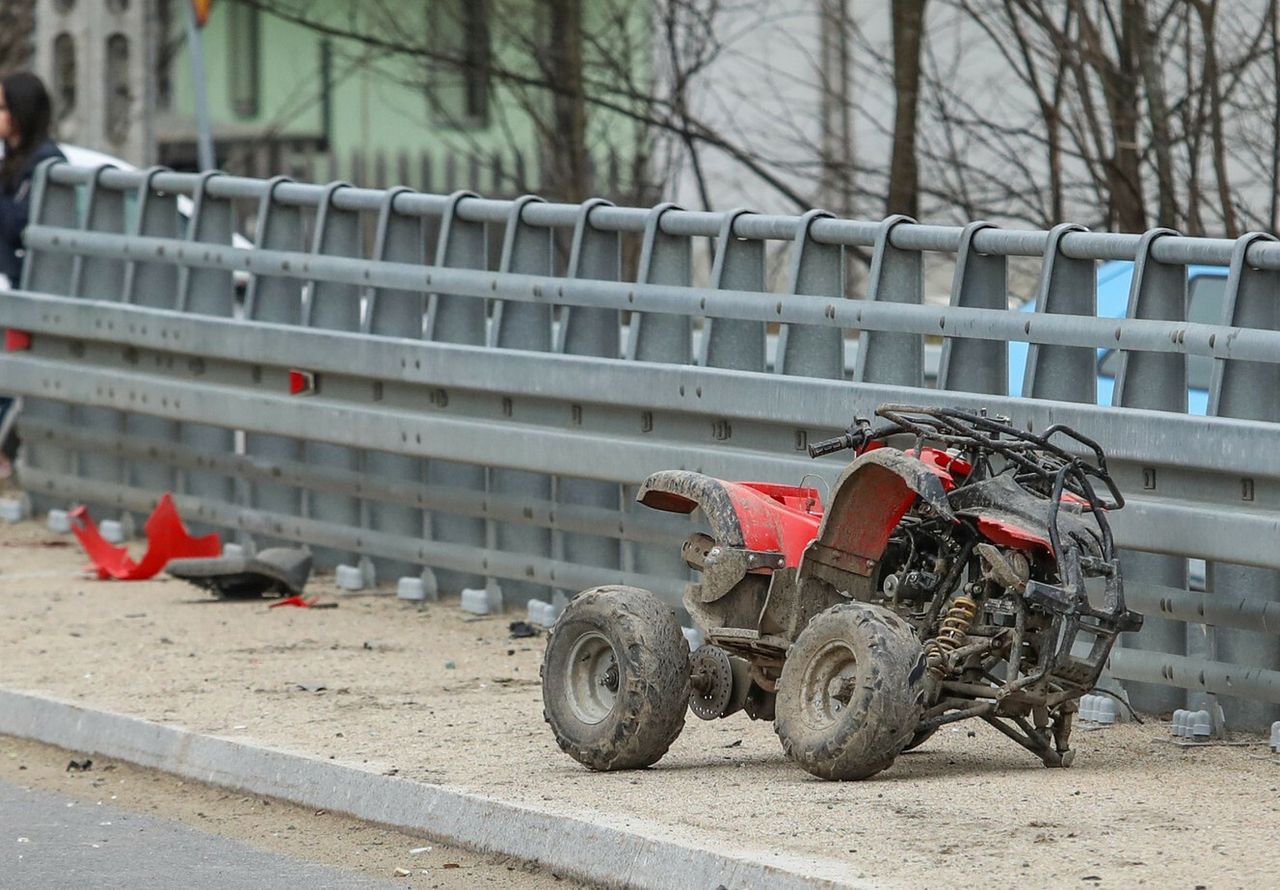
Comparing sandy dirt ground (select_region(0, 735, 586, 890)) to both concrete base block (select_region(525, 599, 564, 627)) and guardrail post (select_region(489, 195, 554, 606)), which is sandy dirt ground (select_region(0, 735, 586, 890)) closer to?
concrete base block (select_region(525, 599, 564, 627))

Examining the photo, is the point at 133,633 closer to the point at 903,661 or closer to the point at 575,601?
the point at 575,601

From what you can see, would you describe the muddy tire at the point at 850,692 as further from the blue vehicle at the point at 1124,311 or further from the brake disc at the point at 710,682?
the blue vehicle at the point at 1124,311

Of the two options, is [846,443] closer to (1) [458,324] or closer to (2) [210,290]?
(1) [458,324]

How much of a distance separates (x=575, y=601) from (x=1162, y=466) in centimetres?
170

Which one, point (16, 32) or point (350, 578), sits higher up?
point (16, 32)

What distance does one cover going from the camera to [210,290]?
→ 11.3 m

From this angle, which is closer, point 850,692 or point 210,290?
point 850,692

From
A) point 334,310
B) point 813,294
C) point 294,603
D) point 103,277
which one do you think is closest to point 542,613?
point 294,603

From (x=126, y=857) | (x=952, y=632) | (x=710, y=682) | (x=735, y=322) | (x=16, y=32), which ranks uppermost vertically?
(x=16, y=32)

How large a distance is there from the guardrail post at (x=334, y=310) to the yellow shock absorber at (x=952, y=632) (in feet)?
14.6

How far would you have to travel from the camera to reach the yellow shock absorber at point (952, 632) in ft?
20.7

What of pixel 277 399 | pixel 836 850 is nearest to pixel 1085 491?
pixel 836 850

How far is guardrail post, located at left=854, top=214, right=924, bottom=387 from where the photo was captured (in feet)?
26.6

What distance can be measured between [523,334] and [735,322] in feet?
3.80
